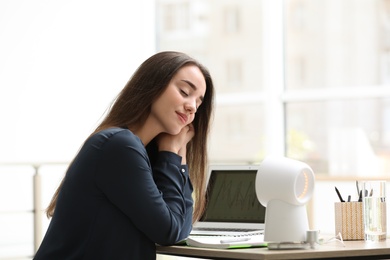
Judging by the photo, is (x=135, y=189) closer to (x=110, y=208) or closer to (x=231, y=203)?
(x=110, y=208)

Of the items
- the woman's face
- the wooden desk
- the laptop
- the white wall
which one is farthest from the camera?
the white wall

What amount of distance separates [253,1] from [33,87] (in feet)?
5.68

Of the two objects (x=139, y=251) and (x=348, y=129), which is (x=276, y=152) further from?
(x=139, y=251)

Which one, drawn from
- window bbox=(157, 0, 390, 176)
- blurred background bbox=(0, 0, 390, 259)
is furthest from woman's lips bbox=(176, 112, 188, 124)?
window bbox=(157, 0, 390, 176)

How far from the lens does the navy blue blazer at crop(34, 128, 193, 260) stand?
2197 mm

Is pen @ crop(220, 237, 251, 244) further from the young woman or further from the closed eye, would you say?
the closed eye

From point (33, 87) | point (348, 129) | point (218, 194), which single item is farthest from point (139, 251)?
point (348, 129)

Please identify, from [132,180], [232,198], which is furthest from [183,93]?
[232,198]

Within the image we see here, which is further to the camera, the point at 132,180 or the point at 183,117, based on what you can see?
the point at 183,117

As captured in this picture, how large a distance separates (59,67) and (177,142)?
3.30m

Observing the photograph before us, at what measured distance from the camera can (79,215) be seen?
2227mm

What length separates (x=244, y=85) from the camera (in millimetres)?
6133

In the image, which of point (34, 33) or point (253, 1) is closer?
point (34, 33)

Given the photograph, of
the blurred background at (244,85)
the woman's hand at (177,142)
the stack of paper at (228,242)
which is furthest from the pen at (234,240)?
the blurred background at (244,85)
